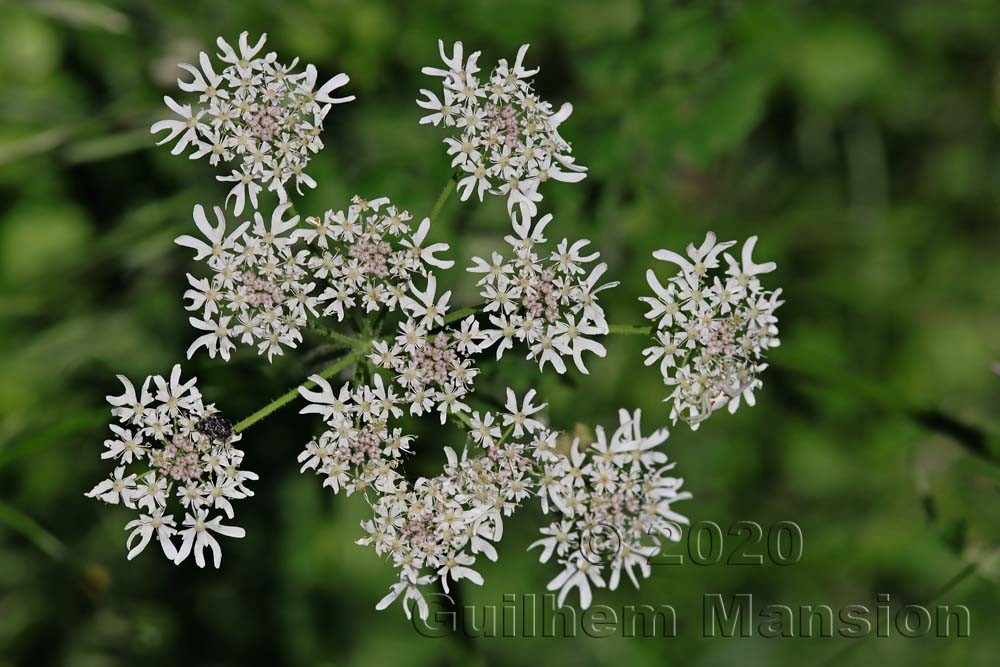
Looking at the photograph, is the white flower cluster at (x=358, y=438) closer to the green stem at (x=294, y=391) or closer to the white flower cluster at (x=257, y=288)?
the green stem at (x=294, y=391)

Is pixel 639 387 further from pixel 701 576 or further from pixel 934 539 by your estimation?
pixel 934 539

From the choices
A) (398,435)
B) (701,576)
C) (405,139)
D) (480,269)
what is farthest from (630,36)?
(701,576)

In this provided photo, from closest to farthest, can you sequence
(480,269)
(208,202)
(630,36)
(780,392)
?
(480,269) → (630,36) → (208,202) → (780,392)

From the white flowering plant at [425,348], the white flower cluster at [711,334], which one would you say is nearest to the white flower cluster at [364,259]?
the white flowering plant at [425,348]

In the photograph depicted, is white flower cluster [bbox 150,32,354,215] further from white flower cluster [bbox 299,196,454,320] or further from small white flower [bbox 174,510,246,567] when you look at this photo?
small white flower [bbox 174,510,246,567]

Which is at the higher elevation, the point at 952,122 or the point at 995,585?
the point at 952,122

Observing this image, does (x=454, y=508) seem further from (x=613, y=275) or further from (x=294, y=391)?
(x=613, y=275)

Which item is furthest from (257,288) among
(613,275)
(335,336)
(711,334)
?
(613,275)
